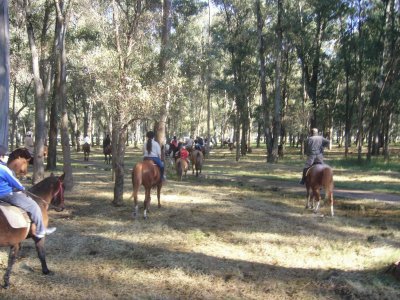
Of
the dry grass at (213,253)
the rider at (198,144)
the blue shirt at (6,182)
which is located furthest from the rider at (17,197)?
the rider at (198,144)

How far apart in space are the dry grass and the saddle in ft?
3.56

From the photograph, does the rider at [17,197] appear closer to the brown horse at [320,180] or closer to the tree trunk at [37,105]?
the brown horse at [320,180]

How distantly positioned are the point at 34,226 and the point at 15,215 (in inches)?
19.8

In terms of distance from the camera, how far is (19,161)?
17516 millimetres

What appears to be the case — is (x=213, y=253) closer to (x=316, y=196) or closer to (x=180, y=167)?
(x=316, y=196)

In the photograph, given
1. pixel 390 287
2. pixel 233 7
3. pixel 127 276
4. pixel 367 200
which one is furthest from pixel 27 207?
pixel 233 7

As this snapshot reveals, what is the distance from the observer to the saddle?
626cm

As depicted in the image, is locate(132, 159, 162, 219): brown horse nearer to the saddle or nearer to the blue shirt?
the saddle

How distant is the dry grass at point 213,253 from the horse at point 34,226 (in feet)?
1.35


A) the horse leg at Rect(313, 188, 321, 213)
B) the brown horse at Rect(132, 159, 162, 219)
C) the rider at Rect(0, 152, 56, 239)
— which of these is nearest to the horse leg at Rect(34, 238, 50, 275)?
the rider at Rect(0, 152, 56, 239)

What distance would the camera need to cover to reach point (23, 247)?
337 inches

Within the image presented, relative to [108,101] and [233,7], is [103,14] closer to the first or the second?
[108,101]

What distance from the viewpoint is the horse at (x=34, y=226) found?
631 cm

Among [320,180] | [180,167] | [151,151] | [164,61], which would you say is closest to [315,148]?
[320,180]
